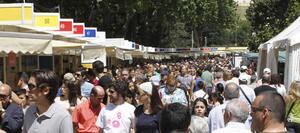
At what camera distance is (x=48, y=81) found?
16.8 ft

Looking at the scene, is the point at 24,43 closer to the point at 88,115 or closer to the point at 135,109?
the point at 88,115

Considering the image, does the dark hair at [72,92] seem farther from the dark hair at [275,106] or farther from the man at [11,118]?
the dark hair at [275,106]

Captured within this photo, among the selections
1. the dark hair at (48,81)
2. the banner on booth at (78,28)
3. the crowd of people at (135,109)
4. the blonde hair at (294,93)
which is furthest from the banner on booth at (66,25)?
the dark hair at (48,81)

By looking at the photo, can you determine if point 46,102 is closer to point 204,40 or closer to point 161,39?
point 161,39

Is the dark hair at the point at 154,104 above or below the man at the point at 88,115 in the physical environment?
above

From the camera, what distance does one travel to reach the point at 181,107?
16.0 feet

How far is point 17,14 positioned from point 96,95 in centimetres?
1048

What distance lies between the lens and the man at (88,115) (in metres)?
8.34

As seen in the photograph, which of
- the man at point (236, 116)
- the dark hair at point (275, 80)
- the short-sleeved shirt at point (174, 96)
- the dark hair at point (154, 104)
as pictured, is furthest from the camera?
the dark hair at point (275, 80)

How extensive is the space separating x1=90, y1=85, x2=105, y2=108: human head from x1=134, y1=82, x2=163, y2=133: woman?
83cm

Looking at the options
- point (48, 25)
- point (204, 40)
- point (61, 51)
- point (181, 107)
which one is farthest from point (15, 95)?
point (204, 40)

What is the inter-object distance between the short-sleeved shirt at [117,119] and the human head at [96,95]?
42cm

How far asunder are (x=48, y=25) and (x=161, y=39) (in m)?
43.4

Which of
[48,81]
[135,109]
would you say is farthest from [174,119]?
[135,109]
